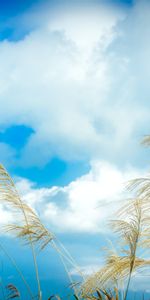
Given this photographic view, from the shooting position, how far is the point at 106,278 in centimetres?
319

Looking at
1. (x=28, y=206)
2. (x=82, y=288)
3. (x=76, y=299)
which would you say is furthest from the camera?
(x=28, y=206)

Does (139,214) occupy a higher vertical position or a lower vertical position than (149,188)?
lower

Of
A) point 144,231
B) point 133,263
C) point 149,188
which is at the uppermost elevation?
point 149,188

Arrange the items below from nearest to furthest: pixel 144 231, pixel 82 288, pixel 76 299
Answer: pixel 76 299, pixel 82 288, pixel 144 231

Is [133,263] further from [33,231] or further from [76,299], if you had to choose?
[33,231]

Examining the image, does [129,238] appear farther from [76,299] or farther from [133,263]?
[76,299]

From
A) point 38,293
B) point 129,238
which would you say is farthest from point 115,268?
point 38,293

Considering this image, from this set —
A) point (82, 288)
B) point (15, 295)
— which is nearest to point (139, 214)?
point (82, 288)

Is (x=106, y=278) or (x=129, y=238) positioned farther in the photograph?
(x=106, y=278)

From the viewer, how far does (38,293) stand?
2.95 meters

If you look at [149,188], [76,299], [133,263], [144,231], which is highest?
[149,188]

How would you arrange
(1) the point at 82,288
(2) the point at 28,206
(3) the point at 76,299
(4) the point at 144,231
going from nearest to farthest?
(3) the point at 76,299 → (1) the point at 82,288 → (4) the point at 144,231 → (2) the point at 28,206

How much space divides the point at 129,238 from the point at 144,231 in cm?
37

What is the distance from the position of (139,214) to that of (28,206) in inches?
38.8
